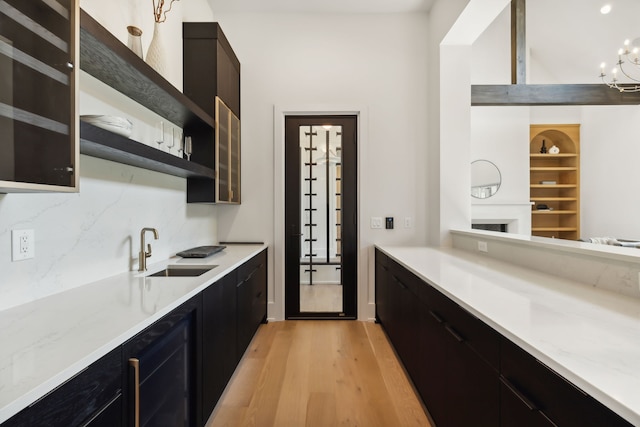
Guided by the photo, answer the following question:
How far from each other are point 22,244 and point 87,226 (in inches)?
13.1

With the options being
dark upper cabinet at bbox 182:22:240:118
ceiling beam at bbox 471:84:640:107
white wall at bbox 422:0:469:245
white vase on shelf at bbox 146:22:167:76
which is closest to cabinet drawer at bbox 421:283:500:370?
white wall at bbox 422:0:469:245

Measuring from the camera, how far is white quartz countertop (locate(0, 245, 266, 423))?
64 centimetres

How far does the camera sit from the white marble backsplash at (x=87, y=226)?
1138 mm

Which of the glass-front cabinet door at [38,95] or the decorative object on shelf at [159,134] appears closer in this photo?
the glass-front cabinet door at [38,95]

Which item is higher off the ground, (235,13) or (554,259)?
(235,13)

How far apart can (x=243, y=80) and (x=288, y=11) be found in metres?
0.87

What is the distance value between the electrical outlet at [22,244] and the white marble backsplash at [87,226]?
0.05 ft

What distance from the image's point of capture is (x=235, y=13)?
3266 millimetres

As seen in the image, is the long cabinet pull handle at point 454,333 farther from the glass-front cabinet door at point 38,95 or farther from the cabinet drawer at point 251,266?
the glass-front cabinet door at point 38,95

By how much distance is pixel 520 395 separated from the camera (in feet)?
2.86

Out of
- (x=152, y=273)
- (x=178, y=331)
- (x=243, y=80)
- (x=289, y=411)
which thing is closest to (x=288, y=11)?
(x=243, y=80)

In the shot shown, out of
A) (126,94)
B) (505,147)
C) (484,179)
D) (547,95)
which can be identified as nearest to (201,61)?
(126,94)

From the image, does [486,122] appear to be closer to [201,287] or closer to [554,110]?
[554,110]

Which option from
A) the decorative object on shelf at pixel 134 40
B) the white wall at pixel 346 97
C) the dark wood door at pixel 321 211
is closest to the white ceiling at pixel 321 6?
the white wall at pixel 346 97
